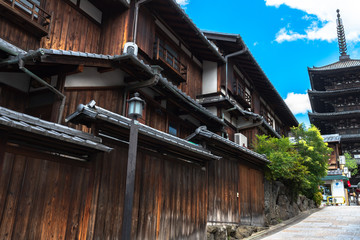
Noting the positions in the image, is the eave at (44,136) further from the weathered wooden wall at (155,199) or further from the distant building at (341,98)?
the distant building at (341,98)

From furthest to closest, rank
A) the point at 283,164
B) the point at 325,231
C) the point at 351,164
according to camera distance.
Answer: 1. the point at 351,164
2. the point at 283,164
3. the point at 325,231

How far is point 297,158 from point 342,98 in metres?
31.1

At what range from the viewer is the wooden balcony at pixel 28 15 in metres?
8.75

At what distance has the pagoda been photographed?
42969 mm

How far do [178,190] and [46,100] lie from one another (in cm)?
480

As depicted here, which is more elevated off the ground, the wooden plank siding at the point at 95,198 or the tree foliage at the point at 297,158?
the tree foliage at the point at 297,158

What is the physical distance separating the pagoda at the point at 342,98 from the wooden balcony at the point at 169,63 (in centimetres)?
3415

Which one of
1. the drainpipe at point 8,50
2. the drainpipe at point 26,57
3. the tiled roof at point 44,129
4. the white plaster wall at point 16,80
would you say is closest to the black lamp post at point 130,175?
the tiled roof at point 44,129

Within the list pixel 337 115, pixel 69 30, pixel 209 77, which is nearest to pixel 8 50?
pixel 69 30

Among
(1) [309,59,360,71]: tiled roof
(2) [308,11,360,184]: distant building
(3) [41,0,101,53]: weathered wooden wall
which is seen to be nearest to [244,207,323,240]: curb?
(3) [41,0,101,53]: weathered wooden wall

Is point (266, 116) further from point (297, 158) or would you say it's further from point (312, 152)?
point (297, 158)

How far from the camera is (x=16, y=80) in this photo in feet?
30.1

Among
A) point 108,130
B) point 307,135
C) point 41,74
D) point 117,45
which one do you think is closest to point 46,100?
point 41,74

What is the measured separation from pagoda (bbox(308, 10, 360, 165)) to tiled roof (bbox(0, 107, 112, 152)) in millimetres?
42560
